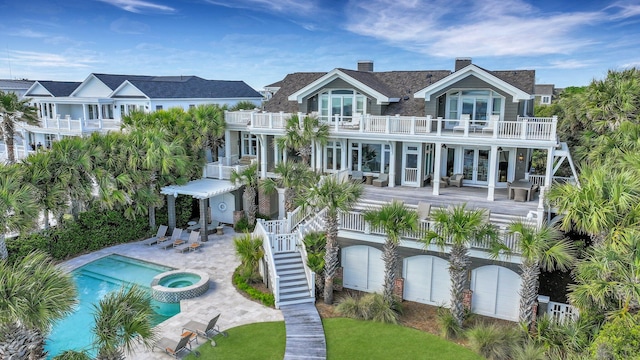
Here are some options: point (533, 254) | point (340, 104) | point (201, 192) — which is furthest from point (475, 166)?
point (201, 192)

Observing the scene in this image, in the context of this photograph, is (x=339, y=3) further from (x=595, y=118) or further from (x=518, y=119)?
(x=595, y=118)

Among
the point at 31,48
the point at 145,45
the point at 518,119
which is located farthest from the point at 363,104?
the point at 31,48

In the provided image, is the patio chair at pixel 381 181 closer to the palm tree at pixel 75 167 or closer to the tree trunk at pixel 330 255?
the tree trunk at pixel 330 255

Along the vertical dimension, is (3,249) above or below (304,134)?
below

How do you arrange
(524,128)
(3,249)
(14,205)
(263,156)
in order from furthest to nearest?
(263,156) < (524,128) < (3,249) < (14,205)

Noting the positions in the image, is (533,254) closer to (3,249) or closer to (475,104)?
(475,104)

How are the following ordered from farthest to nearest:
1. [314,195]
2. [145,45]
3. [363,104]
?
[145,45], [363,104], [314,195]
